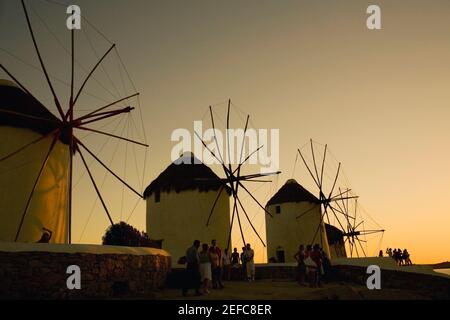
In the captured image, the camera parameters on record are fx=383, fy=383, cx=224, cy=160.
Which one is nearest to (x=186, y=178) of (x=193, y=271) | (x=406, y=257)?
(x=193, y=271)

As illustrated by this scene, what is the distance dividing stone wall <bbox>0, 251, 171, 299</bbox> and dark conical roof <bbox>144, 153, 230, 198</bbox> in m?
10.5

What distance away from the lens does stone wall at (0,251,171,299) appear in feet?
26.6

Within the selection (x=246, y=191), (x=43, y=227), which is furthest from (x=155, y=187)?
(x=43, y=227)

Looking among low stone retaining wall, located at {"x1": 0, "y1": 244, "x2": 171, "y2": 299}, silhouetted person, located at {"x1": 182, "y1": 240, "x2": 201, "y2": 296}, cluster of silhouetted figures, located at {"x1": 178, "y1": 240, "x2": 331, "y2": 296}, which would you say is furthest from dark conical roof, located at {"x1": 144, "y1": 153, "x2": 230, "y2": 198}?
silhouetted person, located at {"x1": 182, "y1": 240, "x2": 201, "y2": 296}

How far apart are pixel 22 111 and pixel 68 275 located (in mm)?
6398

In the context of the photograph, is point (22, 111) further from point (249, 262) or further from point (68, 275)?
point (249, 262)

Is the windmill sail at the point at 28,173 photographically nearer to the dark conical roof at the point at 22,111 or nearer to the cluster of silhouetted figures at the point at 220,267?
the dark conical roof at the point at 22,111

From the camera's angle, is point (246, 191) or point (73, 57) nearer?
point (73, 57)

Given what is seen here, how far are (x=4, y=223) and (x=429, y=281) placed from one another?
15.7 meters

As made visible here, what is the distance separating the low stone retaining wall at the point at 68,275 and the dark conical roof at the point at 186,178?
10465mm

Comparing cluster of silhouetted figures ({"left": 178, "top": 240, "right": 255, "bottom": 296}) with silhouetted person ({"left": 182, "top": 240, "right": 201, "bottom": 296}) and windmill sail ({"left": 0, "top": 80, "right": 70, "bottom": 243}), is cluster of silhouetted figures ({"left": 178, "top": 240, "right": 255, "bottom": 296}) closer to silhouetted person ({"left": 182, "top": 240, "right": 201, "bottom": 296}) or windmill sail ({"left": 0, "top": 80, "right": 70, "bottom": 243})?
silhouetted person ({"left": 182, "top": 240, "right": 201, "bottom": 296})

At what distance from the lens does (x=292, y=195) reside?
2778cm
